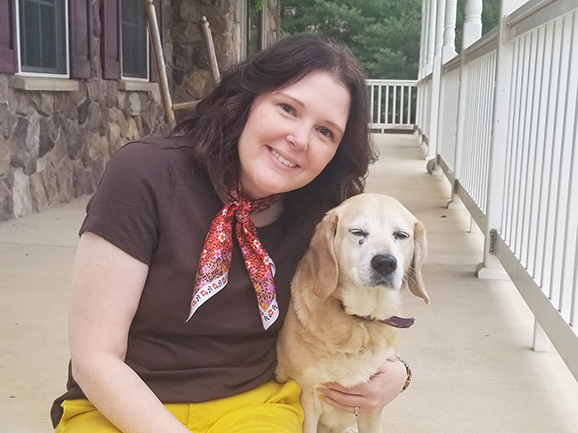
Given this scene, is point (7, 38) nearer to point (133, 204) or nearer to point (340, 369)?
point (133, 204)

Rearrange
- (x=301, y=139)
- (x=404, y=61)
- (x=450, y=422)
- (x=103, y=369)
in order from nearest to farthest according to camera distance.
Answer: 1. (x=103, y=369)
2. (x=301, y=139)
3. (x=450, y=422)
4. (x=404, y=61)

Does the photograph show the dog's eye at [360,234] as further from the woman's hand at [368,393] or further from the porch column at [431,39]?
the porch column at [431,39]

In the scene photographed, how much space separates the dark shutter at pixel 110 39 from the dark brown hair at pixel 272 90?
4.57m

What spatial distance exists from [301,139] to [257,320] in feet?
1.50

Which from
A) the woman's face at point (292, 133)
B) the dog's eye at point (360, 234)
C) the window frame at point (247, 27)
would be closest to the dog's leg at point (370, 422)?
the dog's eye at point (360, 234)

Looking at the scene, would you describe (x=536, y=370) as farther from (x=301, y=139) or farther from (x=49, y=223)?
(x=49, y=223)

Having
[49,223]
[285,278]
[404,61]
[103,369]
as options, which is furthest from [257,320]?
[404,61]

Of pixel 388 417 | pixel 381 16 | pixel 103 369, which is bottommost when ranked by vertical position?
pixel 388 417

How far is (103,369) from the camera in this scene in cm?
149

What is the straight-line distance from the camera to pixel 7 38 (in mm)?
4602

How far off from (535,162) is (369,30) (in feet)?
64.2

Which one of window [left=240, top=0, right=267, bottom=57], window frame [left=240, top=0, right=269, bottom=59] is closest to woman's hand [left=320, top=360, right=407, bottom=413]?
window frame [left=240, top=0, right=269, bottom=59]

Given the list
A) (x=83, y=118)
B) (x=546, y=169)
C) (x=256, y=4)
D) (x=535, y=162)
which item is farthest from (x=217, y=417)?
(x=256, y=4)

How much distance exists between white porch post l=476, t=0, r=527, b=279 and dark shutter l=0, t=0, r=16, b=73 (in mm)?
3067
